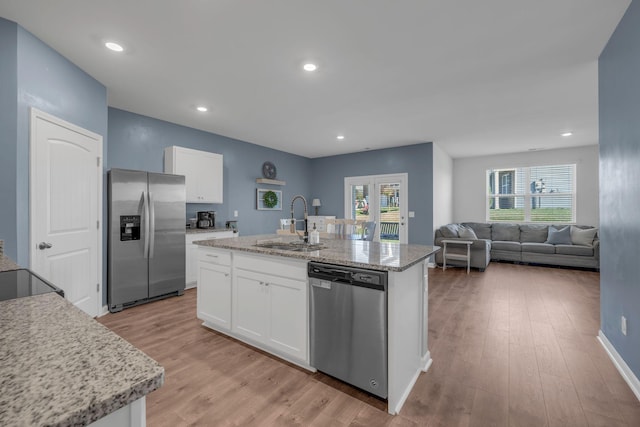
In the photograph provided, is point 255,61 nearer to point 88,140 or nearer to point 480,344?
point 88,140

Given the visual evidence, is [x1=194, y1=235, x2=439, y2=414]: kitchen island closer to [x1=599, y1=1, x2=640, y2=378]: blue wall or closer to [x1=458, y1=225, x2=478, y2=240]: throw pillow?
[x1=599, y1=1, x2=640, y2=378]: blue wall

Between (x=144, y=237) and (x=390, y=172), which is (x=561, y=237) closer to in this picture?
(x=390, y=172)

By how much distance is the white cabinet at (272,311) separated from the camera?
→ 2.20 metres

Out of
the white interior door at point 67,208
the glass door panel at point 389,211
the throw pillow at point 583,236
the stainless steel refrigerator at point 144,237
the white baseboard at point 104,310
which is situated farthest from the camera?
the glass door panel at point 389,211

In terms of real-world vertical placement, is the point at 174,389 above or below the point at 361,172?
below

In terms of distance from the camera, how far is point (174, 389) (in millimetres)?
1999

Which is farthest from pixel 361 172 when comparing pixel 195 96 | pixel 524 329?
pixel 524 329

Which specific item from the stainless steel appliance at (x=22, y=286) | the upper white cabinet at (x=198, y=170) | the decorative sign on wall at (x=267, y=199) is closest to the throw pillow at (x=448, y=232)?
the decorative sign on wall at (x=267, y=199)

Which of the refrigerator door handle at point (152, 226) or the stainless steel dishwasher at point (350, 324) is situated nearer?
the stainless steel dishwasher at point (350, 324)

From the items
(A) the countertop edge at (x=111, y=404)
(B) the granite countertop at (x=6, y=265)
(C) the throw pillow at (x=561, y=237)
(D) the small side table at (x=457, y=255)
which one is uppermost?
(B) the granite countertop at (x=6, y=265)

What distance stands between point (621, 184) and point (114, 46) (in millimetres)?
4116

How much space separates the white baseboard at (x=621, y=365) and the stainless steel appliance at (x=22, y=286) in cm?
327

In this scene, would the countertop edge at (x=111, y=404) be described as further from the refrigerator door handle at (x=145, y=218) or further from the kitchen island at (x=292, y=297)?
the refrigerator door handle at (x=145, y=218)

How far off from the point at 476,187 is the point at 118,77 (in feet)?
25.2
